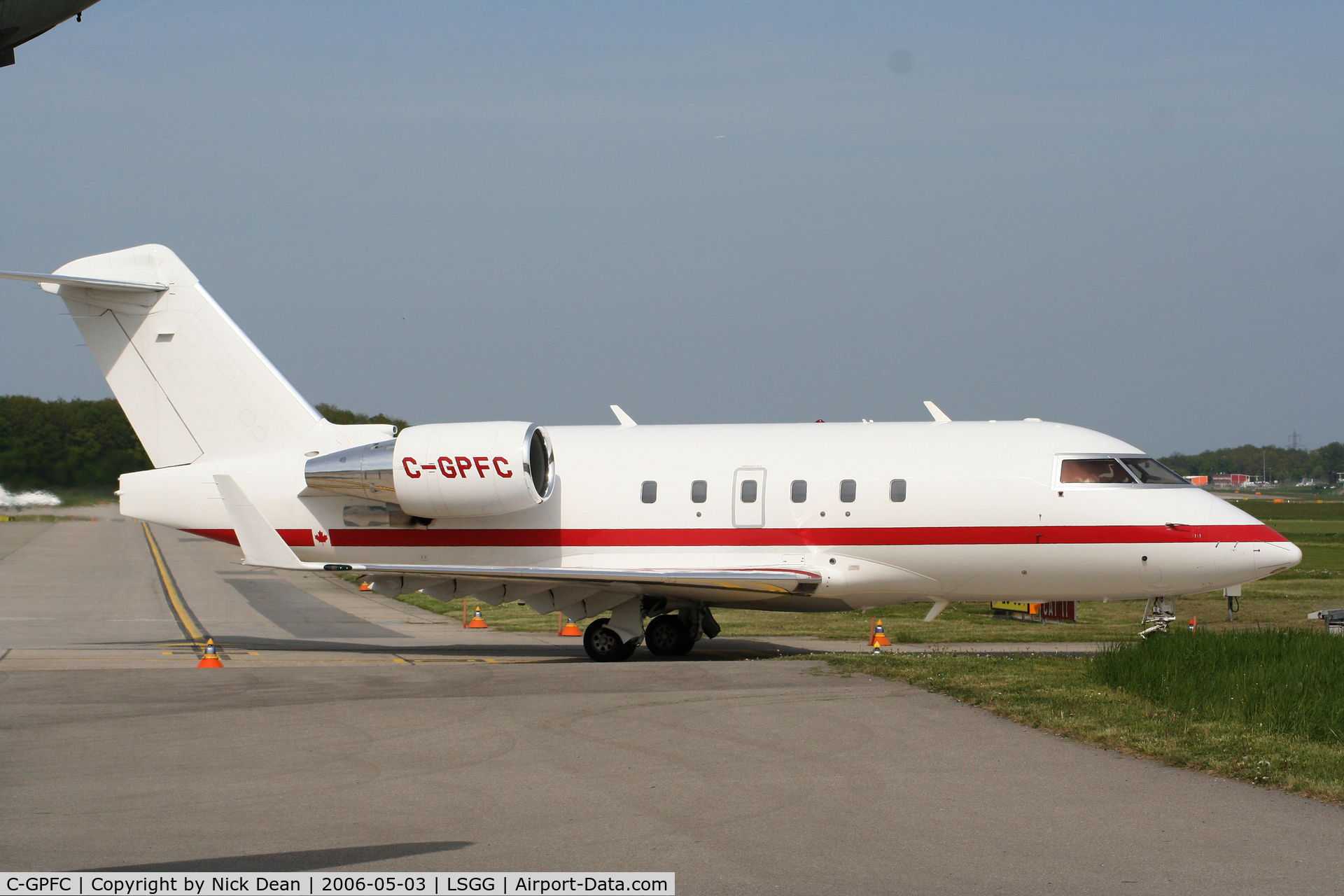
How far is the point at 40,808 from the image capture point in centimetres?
826

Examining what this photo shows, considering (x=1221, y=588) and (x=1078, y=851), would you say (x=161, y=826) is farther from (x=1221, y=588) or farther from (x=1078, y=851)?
(x=1221, y=588)

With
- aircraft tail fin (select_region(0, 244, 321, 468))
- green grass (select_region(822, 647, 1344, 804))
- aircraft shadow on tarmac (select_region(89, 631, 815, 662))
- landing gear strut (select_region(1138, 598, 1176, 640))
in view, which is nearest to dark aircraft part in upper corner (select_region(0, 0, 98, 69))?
green grass (select_region(822, 647, 1344, 804))

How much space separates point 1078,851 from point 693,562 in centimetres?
1088

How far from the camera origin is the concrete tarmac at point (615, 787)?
6.96 m

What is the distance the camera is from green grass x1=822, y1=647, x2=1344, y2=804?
9.13 meters

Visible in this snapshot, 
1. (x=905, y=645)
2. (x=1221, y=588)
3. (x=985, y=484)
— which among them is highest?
(x=985, y=484)

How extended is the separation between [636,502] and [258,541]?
17.7ft

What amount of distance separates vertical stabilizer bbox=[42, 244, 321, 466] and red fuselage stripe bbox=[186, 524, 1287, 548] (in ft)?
5.11

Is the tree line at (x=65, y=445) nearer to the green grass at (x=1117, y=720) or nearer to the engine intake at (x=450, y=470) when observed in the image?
the engine intake at (x=450, y=470)

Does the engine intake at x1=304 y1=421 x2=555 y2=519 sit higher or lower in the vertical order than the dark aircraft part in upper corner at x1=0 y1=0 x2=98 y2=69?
lower

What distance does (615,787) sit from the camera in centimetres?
895

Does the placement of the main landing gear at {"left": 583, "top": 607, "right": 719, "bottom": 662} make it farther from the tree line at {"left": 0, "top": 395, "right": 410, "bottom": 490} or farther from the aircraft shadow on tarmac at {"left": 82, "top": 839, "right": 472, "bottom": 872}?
the tree line at {"left": 0, "top": 395, "right": 410, "bottom": 490}

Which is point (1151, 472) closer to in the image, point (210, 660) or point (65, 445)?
point (210, 660)

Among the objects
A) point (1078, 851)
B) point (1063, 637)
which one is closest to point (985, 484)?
point (1063, 637)
